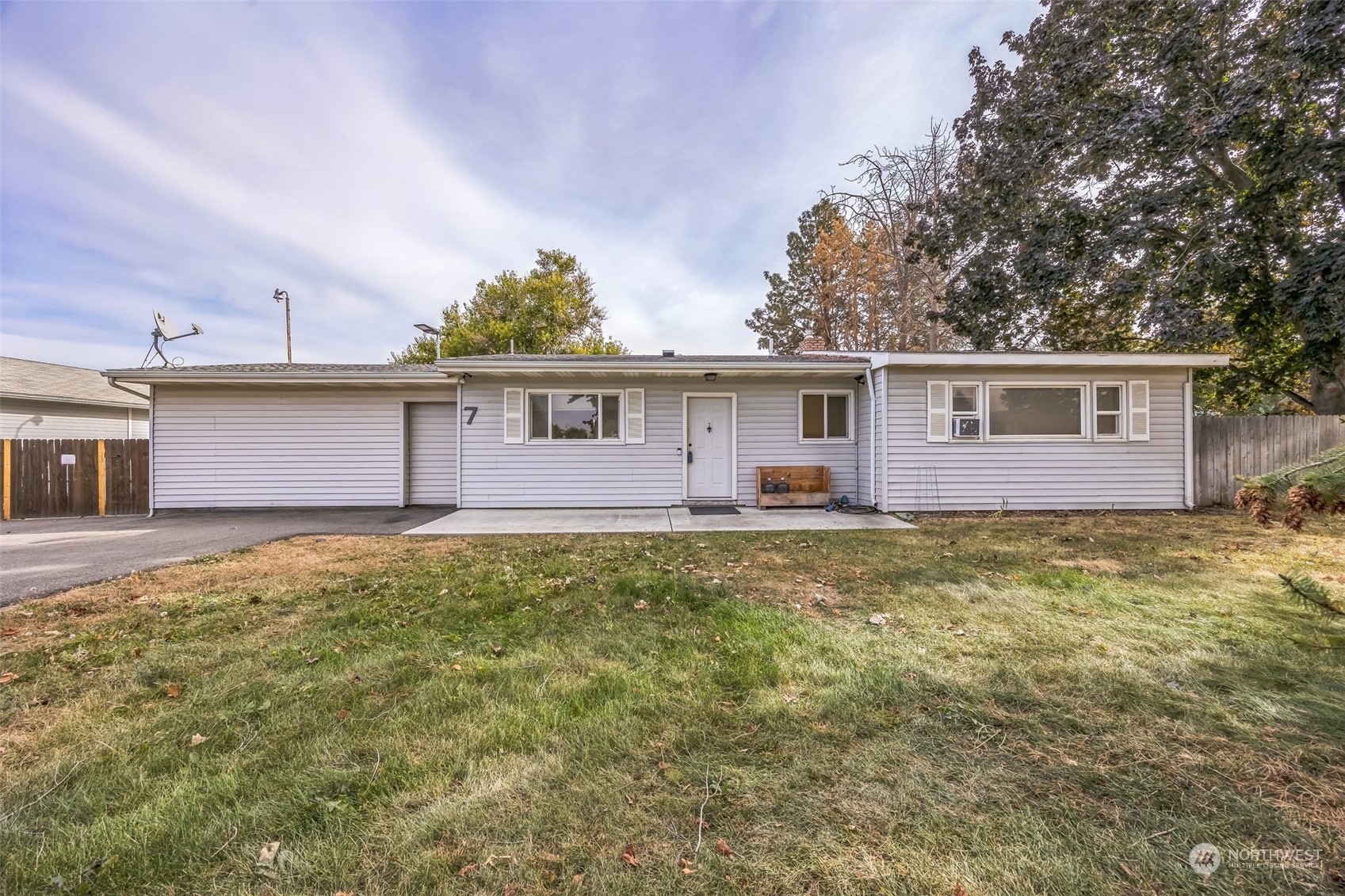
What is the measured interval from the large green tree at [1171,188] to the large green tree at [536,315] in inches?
666

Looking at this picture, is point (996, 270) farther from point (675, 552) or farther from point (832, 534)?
point (675, 552)

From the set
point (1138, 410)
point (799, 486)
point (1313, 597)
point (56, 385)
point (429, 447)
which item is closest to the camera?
point (1313, 597)

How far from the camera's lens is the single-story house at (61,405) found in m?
12.8

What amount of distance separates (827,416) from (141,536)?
1128cm

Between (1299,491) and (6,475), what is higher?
(1299,491)

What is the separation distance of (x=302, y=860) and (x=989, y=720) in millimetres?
2747

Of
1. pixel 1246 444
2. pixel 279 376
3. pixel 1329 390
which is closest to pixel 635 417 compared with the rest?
pixel 279 376

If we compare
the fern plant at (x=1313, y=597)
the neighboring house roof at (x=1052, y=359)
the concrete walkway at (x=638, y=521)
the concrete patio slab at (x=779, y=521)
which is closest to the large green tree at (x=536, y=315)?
the concrete walkway at (x=638, y=521)

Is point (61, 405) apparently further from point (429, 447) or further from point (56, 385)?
point (429, 447)

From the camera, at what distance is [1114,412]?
27.5ft

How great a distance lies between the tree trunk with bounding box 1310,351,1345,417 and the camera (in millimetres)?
9102

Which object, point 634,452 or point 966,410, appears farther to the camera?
point 634,452

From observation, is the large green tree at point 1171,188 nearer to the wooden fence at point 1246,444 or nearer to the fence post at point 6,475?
the wooden fence at point 1246,444

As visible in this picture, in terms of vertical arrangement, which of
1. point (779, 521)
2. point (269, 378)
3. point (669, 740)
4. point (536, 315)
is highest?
point (536, 315)
